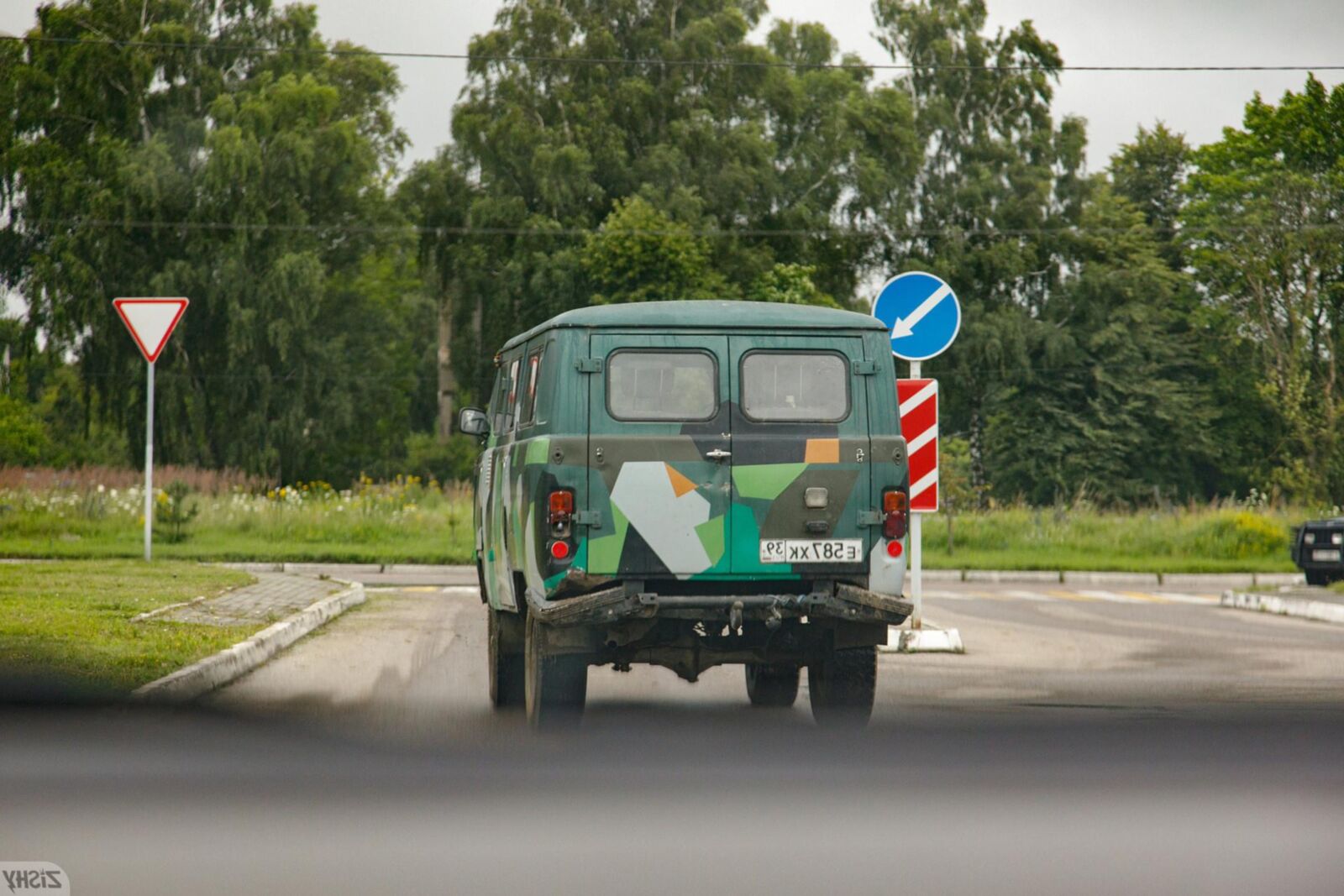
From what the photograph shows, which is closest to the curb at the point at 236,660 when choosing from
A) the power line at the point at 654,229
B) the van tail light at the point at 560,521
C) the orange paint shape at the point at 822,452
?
the van tail light at the point at 560,521

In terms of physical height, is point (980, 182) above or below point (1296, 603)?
above

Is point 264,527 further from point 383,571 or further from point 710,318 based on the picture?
point 710,318

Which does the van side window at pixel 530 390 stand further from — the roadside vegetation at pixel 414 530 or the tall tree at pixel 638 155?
the tall tree at pixel 638 155

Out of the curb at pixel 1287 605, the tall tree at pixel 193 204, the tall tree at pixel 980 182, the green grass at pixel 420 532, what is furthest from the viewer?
the tall tree at pixel 980 182

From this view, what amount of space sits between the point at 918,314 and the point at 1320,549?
40.2ft

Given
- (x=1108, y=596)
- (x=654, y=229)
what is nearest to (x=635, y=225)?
(x=654, y=229)

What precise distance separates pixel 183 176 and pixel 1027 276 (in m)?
29.2

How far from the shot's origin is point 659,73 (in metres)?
57.5

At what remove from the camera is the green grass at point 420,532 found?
93.7 feet

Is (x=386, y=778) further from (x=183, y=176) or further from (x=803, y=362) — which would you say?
(x=183, y=176)

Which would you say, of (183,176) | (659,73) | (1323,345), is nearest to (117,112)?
(183,176)

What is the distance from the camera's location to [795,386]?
29.5 ft

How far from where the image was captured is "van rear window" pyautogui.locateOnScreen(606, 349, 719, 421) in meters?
8.88

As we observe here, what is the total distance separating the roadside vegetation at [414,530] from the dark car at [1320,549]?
3908mm
